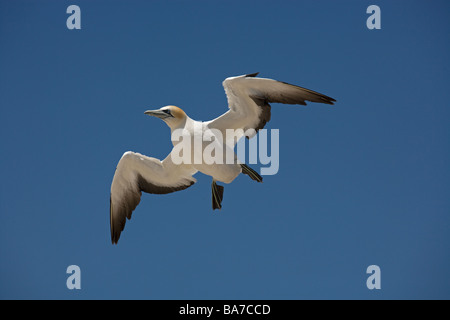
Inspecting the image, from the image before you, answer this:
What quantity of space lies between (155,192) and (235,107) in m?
2.66

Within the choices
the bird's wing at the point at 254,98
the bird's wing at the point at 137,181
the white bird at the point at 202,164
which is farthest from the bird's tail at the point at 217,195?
the bird's wing at the point at 254,98

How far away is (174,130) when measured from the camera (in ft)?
39.2

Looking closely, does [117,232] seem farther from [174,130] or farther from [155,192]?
[174,130]

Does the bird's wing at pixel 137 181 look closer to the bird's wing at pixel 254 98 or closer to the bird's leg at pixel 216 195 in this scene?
the bird's leg at pixel 216 195

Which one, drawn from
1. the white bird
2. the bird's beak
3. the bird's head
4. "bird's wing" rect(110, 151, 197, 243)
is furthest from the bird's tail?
the bird's beak

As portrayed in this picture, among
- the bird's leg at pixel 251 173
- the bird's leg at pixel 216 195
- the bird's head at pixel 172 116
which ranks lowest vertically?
the bird's leg at pixel 216 195

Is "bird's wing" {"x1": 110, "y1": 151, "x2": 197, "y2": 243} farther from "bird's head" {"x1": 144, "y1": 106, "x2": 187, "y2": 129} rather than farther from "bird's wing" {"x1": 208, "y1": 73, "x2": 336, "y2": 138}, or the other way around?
"bird's wing" {"x1": 208, "y1": 73, "x2": 336, "y2": 138}

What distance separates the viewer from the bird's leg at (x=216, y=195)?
12.3 meters

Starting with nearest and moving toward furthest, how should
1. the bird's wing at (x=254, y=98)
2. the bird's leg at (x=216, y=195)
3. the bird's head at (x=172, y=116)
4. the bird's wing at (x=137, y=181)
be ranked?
the bird's wing at (x=254, y=98) → the bird's head at (x=172, y=116) → the bird's leg at (x=216, y=195) → the bird's wing at (x=137, y=181)

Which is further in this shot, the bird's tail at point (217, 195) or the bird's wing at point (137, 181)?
the bird's wing at point (137, 181)

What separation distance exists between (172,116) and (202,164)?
1.19 metres

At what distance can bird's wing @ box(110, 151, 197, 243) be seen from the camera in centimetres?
1270

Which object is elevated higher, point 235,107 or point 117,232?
point 235,107
